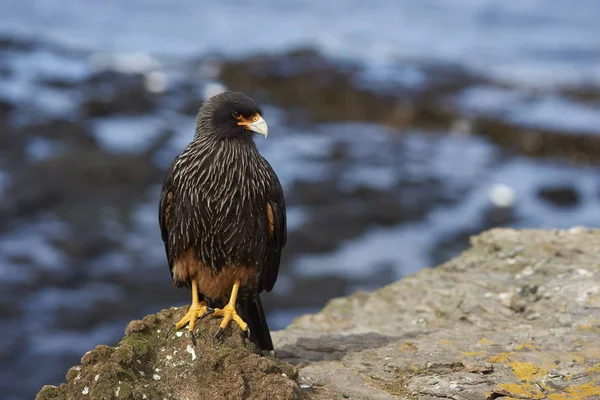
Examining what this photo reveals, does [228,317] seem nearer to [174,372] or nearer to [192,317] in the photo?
[192,317]

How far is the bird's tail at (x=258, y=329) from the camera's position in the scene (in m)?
4.61

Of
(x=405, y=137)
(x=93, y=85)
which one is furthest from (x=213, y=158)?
(x=93, y=85)

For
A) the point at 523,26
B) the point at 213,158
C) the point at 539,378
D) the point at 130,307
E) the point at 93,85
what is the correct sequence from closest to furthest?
the point at 539,378 < the point at 213,158 < the point at 130,307 < the point at 93,85 < the point at 523,26

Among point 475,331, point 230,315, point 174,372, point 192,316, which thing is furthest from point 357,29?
point 174,372

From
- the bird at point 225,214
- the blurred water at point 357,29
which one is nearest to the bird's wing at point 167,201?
the bird at point 225,214

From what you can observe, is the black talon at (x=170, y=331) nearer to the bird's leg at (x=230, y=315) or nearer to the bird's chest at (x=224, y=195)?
the bird's leg at (x=230, y=315)

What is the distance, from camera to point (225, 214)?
438cm

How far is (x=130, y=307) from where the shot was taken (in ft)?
31.4

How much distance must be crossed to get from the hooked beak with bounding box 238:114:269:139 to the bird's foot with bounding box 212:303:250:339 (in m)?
1.02

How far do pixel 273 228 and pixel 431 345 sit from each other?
1.19 metres

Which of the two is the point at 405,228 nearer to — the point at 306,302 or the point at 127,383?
the point at 306,302

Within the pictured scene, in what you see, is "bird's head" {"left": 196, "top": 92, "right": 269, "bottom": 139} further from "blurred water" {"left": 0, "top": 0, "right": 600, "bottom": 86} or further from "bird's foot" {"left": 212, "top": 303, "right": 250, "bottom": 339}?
"blurred water" {"left": 0, "top": 0, "right": 600, "bottom": 86}

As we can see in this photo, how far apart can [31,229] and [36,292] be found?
1604 mm

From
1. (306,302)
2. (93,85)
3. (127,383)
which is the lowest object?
(127,383)
